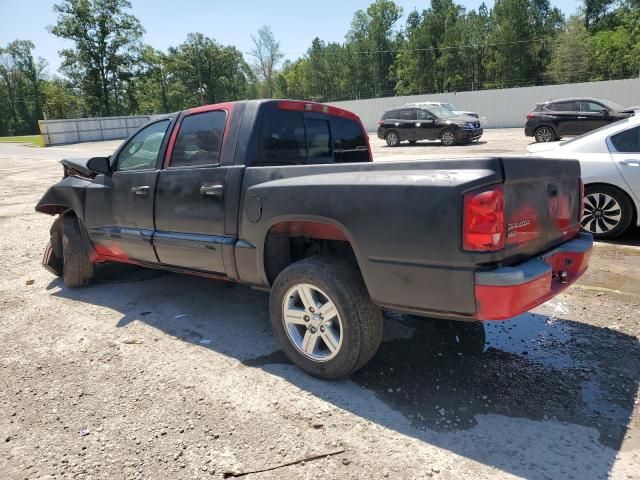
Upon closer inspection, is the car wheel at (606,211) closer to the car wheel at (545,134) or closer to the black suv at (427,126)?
the car wheel at (545,134)

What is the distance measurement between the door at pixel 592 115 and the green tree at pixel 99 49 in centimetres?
6342

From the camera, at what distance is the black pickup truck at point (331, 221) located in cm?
247

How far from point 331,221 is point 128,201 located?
2.42 metres

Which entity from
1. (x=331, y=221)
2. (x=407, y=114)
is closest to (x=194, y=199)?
(x=331, y=221)

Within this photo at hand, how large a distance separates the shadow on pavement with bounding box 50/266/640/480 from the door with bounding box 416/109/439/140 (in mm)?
17568

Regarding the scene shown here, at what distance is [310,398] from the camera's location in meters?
2.98

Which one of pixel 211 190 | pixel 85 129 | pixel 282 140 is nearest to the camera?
pixel 211 190

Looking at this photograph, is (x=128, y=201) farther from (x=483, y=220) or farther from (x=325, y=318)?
(x=483, y=220)

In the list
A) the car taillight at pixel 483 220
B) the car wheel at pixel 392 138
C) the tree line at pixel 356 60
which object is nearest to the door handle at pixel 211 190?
the car taillight at pixel 483 220

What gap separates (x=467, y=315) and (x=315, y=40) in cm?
8827

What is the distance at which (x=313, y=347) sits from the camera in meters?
3.17

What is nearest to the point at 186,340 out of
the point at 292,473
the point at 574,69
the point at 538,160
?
the point at 292,473

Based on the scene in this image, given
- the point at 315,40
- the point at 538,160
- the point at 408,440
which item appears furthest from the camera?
the point at 315,40

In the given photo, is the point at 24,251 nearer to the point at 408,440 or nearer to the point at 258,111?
the point at 258,111
